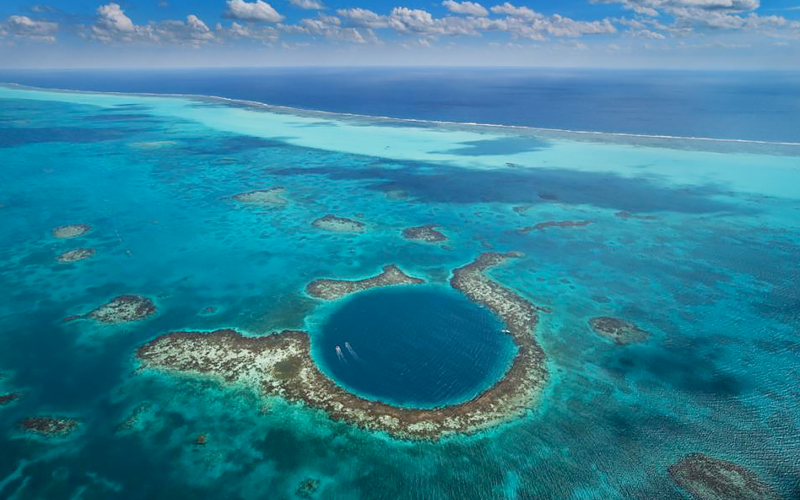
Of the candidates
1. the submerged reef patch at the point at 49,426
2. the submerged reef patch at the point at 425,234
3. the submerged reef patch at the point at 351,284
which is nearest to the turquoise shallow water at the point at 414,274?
the submerged reef patch at the point at 49,426

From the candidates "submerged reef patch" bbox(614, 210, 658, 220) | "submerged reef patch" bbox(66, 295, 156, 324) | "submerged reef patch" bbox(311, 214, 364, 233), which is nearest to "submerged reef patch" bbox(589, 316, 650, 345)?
"submerged reef patch" bbox(614, 210, 658, 220)

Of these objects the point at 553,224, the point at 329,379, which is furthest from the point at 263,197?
the point at 329,379

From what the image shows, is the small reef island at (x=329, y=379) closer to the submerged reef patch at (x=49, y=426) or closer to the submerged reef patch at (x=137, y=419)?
the submerged reef patch at (x=137, y=419)

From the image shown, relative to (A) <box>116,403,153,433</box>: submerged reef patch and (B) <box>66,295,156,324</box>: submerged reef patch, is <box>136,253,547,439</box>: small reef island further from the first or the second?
(B) <box>66,295,156,324</box>: submerged reef patch

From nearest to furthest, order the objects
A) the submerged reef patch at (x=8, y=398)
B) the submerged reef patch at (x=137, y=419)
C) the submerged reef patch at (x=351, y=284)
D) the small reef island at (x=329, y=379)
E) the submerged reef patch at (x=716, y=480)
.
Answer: the submerged reef patch at (x=716, y=480)
the submerged reef patch at (x=137, y=419)
the small reef island at (x=329, y=379)
the submerged reef patch at (x=8, y=398)
the submerged reef patch at (x=351, y=284)

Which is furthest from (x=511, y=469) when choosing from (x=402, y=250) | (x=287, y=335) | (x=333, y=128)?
(x=333, y=128)

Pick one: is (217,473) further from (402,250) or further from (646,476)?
(402,250)

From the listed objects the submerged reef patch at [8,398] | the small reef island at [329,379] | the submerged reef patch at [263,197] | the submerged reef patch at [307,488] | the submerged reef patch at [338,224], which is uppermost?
the submerged reef patch at [263,197]
